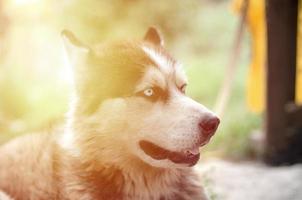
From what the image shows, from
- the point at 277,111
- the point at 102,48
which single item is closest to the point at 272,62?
the point at 277,111

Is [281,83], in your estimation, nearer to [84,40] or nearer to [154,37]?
[84,40]

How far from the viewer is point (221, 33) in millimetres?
5605

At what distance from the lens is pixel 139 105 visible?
2025mm

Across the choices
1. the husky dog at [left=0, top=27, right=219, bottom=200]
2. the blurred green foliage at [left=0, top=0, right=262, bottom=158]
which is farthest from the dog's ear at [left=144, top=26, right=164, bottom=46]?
the blurred green foliage at [left=0, top=0, right=262, bottom=158]

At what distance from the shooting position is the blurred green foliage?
349 cm

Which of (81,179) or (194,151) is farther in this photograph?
(81,179)

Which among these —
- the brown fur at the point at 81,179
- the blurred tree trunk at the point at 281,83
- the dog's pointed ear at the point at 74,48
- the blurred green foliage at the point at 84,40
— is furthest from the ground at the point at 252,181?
the dog's pointed ear at the point at 74,48

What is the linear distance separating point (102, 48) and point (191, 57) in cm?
359

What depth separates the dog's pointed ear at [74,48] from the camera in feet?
6.68

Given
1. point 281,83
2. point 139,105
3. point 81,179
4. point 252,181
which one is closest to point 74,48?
point 139,105

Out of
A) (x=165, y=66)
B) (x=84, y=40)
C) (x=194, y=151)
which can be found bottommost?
→ (x=194, y=151)

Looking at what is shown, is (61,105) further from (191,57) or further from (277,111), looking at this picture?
(191,57)

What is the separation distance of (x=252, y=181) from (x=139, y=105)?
141 centimetres

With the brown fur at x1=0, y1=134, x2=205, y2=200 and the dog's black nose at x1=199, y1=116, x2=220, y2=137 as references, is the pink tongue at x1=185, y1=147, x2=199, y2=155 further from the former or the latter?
the brown fur at x1=0, y1=134, x2=205, y2=200
